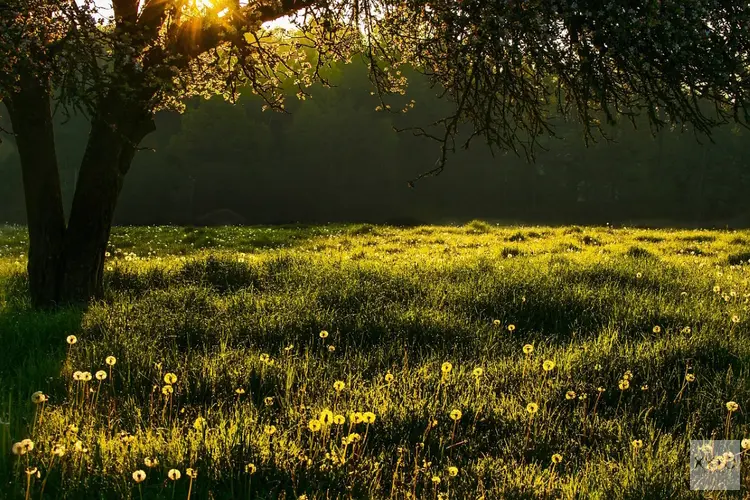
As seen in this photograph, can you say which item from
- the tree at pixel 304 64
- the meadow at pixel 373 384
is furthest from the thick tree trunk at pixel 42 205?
the meadow at pixel 373 384

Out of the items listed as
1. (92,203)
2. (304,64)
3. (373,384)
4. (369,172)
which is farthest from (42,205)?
(369,172)

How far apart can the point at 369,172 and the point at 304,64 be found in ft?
237

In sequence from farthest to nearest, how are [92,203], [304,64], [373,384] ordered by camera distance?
1. [304,64]
2. [92,203]
3. [373,384]

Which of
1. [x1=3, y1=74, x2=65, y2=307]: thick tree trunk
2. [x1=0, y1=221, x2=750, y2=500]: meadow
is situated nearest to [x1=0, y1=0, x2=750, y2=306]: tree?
[x1=3, y1=74, x2=65, y2=307]: thick tree trunk

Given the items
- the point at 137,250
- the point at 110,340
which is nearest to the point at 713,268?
the point at 110,340

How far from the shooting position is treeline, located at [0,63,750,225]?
241 ft

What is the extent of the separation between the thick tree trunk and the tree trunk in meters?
0.19

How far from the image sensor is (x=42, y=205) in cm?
852

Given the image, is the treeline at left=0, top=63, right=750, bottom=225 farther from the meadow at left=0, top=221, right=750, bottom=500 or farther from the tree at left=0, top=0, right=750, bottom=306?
the meadow at left=0, top=221, right=750, bottom=500

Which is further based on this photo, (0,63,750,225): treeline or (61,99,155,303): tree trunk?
(0,63,750,225): treeline

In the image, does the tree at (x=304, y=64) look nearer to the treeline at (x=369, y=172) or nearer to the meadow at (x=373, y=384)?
the meadow at (x=373, y=384)

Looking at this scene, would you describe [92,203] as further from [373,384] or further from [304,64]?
[373,384]

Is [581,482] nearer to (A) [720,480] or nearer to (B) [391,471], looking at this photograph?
(A) [720,480]

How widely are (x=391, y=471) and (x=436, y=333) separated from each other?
3229mm
